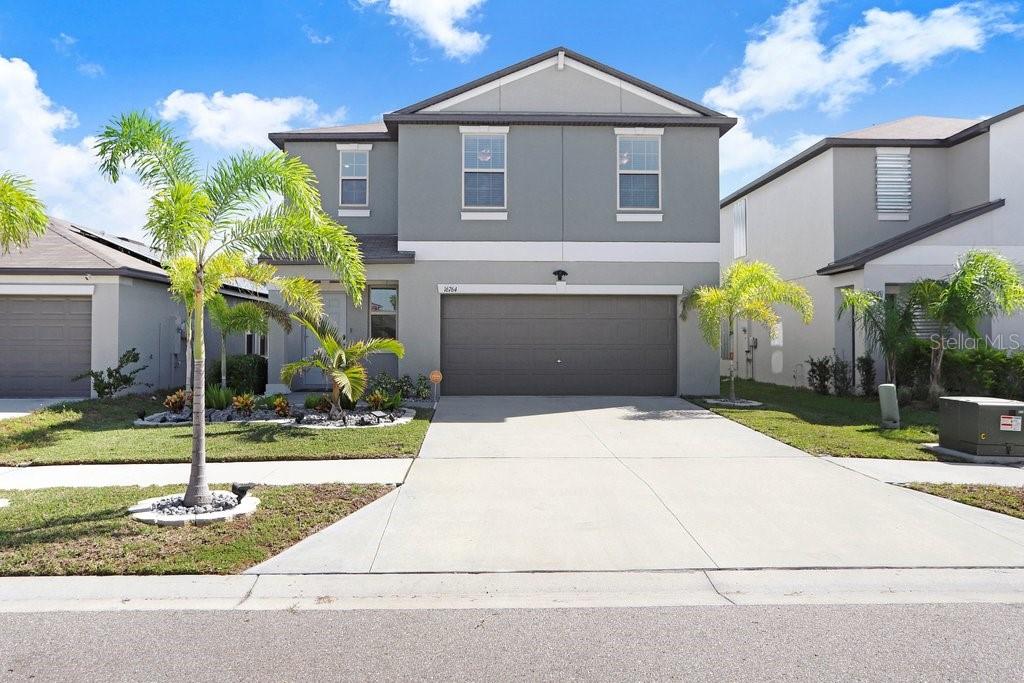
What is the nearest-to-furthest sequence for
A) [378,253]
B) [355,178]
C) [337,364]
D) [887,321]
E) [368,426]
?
[368,426] → [337,364] → [887,321] → [378,253] → [355,178]

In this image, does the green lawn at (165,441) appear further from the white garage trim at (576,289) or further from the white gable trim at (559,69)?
the white gable trim at (559,69)

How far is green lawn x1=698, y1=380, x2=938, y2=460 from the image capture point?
9781 mm

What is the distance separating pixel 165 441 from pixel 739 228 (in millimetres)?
18995

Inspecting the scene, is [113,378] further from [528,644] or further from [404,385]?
[528,644]

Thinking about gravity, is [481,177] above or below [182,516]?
above

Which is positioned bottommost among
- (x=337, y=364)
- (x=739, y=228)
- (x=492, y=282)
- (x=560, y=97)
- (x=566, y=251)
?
(x=337, y=364)

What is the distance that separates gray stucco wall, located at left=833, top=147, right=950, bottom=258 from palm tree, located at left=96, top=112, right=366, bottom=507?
1373 centimetres

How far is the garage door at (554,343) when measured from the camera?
51.9 ft


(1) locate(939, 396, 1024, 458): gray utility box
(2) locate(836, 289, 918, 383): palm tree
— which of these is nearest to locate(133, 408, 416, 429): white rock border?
(1) locate(939, 396, 1024, 458): gray utility box

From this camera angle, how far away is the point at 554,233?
1564cm

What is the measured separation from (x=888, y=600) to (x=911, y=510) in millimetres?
2409

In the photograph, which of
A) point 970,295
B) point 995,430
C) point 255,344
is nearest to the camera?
point 995,430

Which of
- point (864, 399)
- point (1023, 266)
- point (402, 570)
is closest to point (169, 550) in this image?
point (402, 570)

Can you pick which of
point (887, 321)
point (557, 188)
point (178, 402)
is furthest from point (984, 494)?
point (178, 402)
